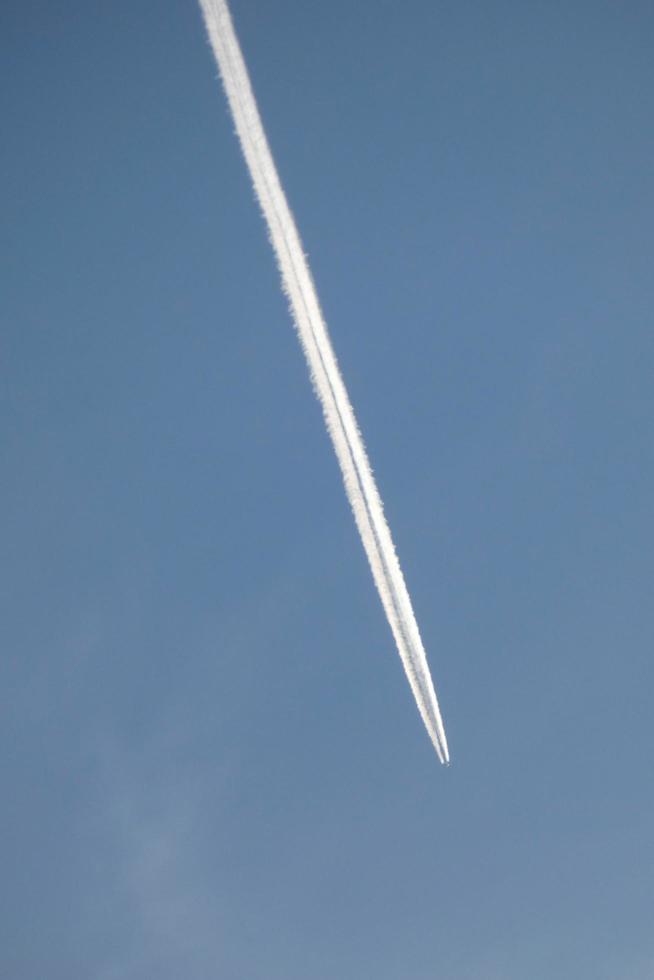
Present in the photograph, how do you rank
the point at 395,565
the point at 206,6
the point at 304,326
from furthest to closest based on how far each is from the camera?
the point at 395,565 → the point at 304,326 → the point at 206,6

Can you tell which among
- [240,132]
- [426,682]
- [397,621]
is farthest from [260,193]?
[426,682]

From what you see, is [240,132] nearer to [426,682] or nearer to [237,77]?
[237,77]

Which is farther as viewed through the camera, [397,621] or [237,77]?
[397,621]

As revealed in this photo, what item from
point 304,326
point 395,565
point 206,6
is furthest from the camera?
point 395,565

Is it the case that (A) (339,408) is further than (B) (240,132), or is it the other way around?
(A) (339,408)

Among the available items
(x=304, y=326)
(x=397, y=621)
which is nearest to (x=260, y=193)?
(x=304, y=326)

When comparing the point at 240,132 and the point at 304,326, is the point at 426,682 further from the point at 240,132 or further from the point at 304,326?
the point at 240,132

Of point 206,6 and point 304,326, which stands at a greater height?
point 206,6

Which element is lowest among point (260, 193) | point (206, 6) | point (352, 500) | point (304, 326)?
point (352, 500)

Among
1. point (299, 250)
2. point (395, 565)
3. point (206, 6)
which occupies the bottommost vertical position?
point (395, 565)
